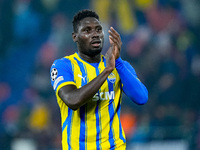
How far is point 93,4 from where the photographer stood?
9836mm

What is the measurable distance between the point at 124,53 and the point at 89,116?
6.38 meters

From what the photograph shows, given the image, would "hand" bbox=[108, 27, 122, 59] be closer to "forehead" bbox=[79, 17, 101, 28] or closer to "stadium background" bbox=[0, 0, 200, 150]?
"forehead" bbox=[79, 17, 101, 28]

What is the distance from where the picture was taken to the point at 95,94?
3.17m

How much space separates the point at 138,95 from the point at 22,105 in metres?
6.02

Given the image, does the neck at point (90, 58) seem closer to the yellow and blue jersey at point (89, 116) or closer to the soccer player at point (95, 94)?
the soccer player at point (95, 94)

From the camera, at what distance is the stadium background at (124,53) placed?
8883mm

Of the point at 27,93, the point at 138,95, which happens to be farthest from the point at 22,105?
the point at 138,95

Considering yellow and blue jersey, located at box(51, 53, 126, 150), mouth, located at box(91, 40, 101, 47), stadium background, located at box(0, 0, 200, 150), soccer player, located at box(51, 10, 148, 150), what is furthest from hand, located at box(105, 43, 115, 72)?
stadium background, located at box(0, 0, 200, 150)

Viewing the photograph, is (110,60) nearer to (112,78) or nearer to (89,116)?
(112,78)

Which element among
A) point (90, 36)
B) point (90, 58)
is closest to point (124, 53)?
point (90, 58)

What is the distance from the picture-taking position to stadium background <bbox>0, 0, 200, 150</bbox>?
29.1ft

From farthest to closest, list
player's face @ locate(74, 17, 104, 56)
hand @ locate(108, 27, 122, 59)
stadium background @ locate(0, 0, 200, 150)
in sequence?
stadium background @ locate(0, 0, 200, 150) < player's face @ locate(74, 17, 104, 56) < hand @ locate(108, 27, 122, 59)

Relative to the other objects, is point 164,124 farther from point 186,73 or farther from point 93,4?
point 93,4

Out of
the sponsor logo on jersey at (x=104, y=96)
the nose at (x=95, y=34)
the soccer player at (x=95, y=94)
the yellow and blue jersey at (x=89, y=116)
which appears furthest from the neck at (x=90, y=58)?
the sponsor logo on jersey at (x=104, y=96)
